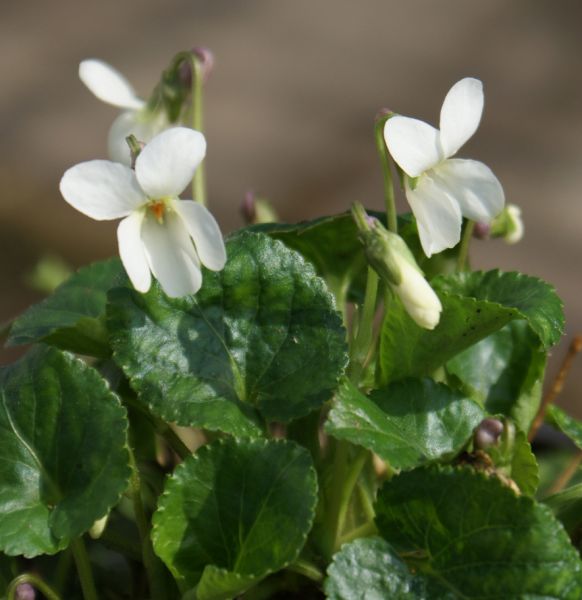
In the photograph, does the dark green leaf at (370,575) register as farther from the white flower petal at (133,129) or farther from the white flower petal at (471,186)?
the white flower petal at (133,129)

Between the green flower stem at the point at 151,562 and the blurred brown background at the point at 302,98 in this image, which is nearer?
the green flower stem at the point at 151,562

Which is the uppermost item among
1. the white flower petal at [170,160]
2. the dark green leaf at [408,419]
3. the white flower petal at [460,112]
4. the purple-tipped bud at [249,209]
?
the white flower petal at [460,112]

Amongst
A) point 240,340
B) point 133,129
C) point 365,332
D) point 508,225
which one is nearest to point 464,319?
point 365,332

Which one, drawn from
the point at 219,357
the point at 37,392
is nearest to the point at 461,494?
the point at 219,357

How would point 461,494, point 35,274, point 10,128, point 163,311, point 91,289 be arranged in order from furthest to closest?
point 10,128 → point 35,274 → point 91,289 → point 163,311 → point 461,494

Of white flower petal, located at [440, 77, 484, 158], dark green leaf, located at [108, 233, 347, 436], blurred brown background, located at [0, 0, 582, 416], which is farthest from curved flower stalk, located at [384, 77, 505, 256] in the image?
blurred brown background, located at [0, 0, 582, 416]

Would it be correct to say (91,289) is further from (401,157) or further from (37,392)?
(401,157)

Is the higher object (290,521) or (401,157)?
(401,157)

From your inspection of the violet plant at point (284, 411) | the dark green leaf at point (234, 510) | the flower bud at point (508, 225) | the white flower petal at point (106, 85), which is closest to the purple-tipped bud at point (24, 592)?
the violet plant at point (284, 411)
